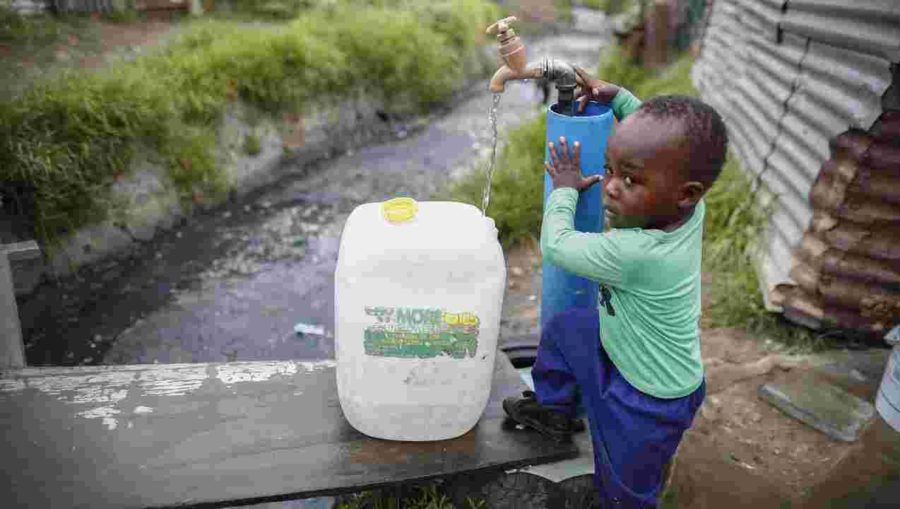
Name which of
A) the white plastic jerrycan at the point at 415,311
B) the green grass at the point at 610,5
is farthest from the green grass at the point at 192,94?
the green grass at the point at 610,5

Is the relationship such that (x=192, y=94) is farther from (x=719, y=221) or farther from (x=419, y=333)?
(x=419, y=333)

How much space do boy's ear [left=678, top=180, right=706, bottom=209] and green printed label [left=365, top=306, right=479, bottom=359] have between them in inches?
26.9

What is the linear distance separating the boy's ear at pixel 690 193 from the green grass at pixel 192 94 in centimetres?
394

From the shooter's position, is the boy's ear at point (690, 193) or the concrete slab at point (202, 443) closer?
the boy's ear at point (690, 193)

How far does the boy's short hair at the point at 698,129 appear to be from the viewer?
1.83 metres

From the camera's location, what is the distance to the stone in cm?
307

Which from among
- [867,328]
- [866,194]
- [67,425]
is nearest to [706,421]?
[867,328]

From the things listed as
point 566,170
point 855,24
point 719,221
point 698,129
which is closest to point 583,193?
point 566,170

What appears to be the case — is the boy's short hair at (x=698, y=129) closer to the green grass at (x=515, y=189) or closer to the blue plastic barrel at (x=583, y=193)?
the blue plastic barrel at (x=583, y=193)

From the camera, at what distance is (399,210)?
2.15 m

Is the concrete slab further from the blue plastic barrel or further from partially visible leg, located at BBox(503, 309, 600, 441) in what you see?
the blue plastic barrel

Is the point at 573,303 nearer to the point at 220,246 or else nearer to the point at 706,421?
the point at 706,421

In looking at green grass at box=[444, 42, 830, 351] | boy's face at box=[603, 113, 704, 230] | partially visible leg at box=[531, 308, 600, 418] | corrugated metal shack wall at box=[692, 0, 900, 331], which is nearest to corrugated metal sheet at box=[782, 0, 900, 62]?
corrugated metal shack wall at box=[692, 0, 900, 331]

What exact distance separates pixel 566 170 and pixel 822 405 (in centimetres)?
187
